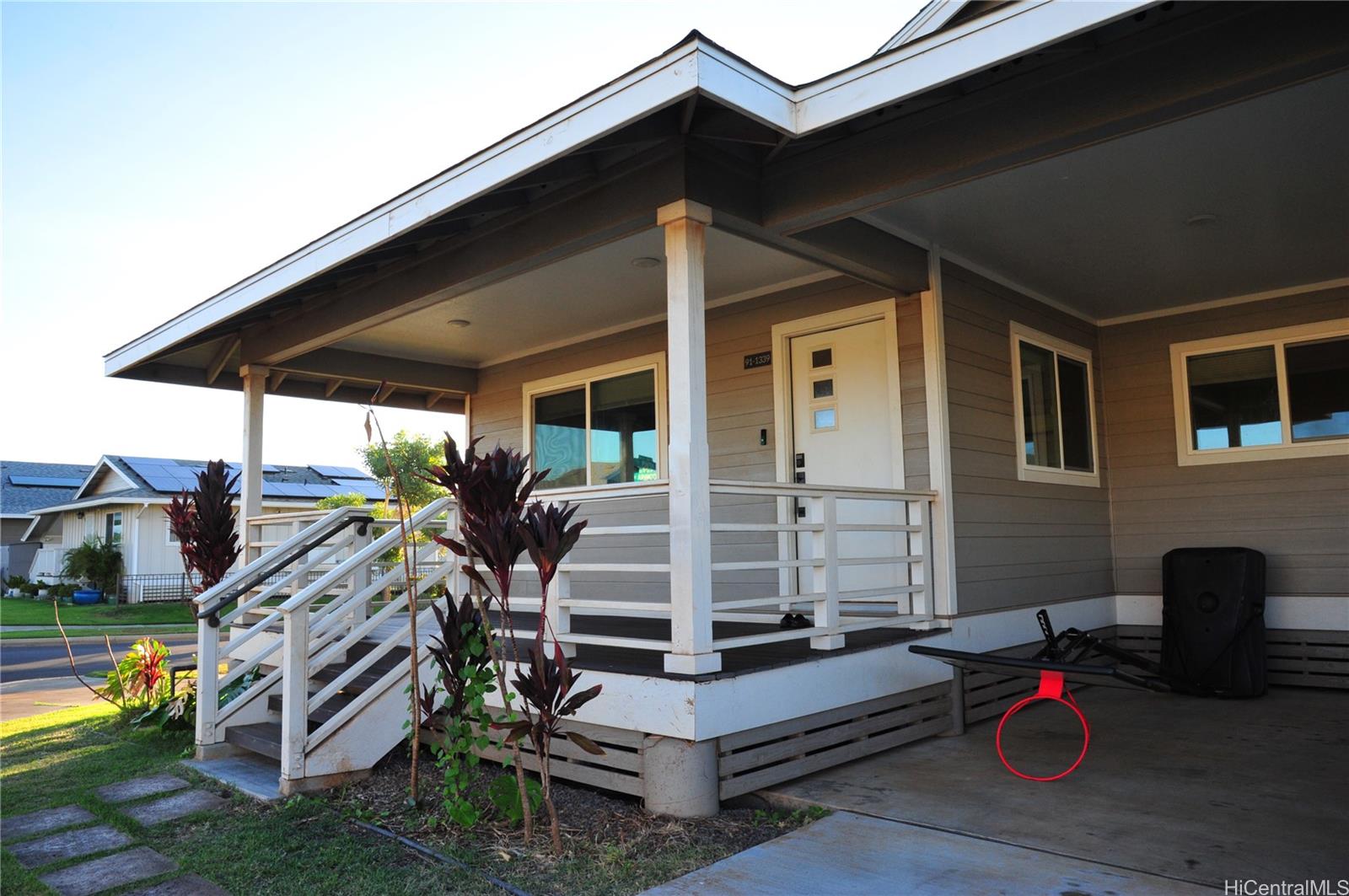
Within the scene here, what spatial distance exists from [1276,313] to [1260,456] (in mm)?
1053

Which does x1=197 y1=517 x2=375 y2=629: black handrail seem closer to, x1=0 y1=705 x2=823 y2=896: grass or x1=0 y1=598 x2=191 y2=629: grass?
x1=0 y1=705 x2=823 y2=896: grass

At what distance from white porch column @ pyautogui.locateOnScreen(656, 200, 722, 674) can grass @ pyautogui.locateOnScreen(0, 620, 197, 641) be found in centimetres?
1473

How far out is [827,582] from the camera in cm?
454

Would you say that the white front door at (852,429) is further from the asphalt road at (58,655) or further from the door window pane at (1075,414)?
the asphalt road at (58,655)

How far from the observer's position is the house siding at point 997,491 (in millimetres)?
5504

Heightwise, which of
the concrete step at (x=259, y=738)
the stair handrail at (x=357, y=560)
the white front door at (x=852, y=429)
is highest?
the white front door at (x=852, y=429)

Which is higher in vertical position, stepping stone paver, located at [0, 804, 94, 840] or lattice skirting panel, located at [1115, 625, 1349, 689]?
lattice skirting panel, located at [1115, 625, 1349, 689]

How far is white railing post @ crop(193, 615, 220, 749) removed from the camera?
4.88 m

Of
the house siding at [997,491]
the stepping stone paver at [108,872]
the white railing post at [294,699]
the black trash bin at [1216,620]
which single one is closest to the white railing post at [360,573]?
the white railing post at [294,699]

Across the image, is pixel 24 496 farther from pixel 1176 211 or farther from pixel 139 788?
pixel 1176 211

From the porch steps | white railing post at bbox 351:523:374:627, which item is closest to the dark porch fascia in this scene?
the porch steps

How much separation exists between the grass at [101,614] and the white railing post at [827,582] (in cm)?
1615

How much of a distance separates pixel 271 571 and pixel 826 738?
351 centimetres

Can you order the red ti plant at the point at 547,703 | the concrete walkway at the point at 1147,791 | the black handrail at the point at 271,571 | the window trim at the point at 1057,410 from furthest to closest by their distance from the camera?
the window trim at the point at 1057,410 < the black handrail at the point at 271,571 < the red ti plant at the point at 547,703 < the concrete walkway at the point at 1147,791
